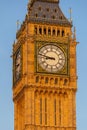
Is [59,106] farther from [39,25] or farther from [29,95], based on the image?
[39,25]

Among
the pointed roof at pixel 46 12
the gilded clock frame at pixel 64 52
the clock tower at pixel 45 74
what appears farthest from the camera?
the pointed roof at pixel 46 12

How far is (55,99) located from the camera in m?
63.6

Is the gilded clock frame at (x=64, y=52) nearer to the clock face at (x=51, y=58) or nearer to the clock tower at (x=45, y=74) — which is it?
the clock tower at (x=45, y=74)

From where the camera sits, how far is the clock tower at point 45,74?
6272 cm

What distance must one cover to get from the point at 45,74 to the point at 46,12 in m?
6.92

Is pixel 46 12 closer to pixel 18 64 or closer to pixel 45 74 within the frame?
pixel 18 64

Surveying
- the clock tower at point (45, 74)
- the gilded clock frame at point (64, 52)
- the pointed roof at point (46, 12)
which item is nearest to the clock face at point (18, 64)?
the clock tower at point (45, 74)

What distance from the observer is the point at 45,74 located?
6334 cm

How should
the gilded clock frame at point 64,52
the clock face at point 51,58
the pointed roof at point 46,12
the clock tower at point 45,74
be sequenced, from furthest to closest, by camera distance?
the pointed roof at point 46,12 < the clock face at point 51,58 < the gilded clock frame at point 64,52 < the clock tower at point 45,74

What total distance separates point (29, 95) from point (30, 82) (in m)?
1.27

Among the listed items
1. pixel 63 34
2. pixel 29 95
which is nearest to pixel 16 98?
pixel 29 95

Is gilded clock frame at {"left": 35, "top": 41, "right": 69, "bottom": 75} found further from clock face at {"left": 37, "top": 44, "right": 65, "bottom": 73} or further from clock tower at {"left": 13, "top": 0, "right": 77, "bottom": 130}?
clock face at {"left": 37, "top": 44, "right": 65, "bottom": 73}

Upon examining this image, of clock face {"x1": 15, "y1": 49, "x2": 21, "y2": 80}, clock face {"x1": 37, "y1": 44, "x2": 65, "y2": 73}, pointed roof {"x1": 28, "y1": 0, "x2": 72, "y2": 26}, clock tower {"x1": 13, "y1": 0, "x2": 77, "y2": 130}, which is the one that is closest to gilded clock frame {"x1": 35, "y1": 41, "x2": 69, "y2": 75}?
clock tower {"x1": 13, "y1": 0, "x2": 77, "y2": 130}

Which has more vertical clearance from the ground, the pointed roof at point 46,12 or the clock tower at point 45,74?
the pointed roof at point 46,12
